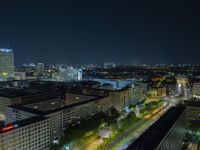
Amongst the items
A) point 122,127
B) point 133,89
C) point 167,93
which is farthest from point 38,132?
point 167,93

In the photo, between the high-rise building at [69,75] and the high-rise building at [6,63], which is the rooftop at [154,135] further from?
the high-rise building at [6,63]

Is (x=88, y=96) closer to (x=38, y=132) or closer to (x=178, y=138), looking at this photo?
(x=38, y=132)

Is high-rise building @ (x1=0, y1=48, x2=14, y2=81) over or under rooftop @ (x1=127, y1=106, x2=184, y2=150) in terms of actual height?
over

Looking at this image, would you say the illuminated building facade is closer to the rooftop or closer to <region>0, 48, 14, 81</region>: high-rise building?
the rooftop

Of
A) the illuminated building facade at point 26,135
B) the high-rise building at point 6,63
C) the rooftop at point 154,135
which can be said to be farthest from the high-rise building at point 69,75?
the rooftop at point 154,135

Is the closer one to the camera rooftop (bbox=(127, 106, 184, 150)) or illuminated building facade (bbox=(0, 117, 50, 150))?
rooftop (bbox=(127, 106, 184, 150))

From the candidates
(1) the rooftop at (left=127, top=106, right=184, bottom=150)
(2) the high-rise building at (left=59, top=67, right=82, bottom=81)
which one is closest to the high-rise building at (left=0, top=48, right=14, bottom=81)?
(2) the high-rise building at (left=59, top=67, right=82, bottom=81)

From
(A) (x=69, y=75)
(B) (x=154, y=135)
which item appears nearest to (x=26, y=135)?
(B) (x=154, y=135)

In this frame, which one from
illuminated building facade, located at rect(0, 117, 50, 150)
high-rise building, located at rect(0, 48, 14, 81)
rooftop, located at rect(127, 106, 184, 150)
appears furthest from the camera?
high-rise building, located at rect(0, 48, 14, 81)
